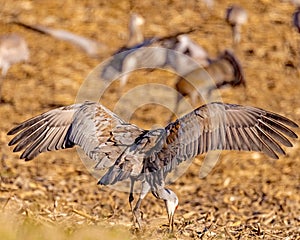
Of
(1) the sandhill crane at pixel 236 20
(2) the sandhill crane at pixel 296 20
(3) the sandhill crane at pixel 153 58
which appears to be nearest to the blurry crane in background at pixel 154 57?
(3) the sandhill crane at pixel 153 58

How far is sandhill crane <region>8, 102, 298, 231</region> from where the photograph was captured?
6.25m

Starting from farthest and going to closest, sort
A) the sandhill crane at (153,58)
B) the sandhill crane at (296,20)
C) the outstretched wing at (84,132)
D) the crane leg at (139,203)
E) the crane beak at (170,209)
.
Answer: the sandhill crane at (296,20), the sandhill crane at (153,58), the crane beak at (170,209), the crane leg at (139,203), the outstretched wing at (84,132)

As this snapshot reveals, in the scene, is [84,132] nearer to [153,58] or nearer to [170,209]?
[170,209]

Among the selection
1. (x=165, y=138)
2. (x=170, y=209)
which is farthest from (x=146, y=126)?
(x=165, y=138)

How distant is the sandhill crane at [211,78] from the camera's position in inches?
437

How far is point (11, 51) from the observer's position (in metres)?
11.8

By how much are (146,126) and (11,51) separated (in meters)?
2.31

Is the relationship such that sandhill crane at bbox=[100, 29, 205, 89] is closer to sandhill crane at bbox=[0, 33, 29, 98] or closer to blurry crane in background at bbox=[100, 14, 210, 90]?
blurry crane in background at bbox=[100, 14, 210, 90]

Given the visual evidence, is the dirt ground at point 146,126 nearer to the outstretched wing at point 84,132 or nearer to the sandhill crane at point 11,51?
the sandhill crane at point 11,51

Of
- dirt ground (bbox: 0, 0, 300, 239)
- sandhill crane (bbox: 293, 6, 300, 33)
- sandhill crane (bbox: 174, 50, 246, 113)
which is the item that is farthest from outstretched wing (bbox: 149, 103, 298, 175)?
sandhill crane (bbox: 293, 6, 300, 33)

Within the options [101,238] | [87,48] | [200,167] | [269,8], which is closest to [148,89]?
[87,48]

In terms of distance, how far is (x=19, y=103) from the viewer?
1100cm

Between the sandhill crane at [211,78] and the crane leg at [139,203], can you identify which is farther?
the sandhill crane at [211,78]

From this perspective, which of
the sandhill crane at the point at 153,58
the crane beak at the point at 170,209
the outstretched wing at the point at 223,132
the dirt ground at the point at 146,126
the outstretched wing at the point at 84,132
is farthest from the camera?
the sandhill crane at the point at 153,58
